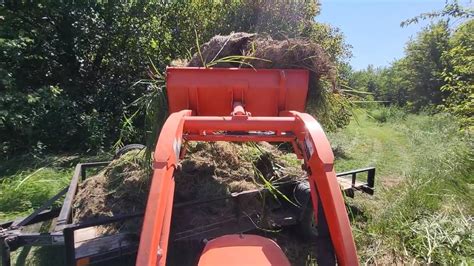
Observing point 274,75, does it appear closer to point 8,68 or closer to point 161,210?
point 161,210

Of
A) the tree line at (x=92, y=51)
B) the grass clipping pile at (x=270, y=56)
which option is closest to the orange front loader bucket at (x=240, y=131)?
the grass clipping pile at (x=270, y=56)

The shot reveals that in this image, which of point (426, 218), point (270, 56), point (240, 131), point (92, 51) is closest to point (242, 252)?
point (240, 131)

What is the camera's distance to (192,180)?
Answer: 3908mm

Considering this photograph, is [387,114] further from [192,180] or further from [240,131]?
[240,131]

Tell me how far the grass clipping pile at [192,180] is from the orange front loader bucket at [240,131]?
702 millimetres

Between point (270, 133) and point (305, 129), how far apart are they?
1.82ft

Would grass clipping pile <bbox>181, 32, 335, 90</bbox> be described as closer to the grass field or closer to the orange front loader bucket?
the orange front loader bucket

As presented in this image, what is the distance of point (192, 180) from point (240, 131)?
1134 mm

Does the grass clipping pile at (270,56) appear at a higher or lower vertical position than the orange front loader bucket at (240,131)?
higher

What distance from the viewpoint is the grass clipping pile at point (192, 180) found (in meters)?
3.69

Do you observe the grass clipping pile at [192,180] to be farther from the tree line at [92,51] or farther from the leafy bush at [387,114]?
the leafy bush at [387,114]

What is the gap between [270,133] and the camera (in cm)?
308

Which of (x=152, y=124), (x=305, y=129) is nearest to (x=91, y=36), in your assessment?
(x=152, y=124)

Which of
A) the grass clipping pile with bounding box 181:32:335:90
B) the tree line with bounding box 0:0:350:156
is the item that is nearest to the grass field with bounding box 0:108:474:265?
the grass clipping pile with bounding box 181:32:335:90
